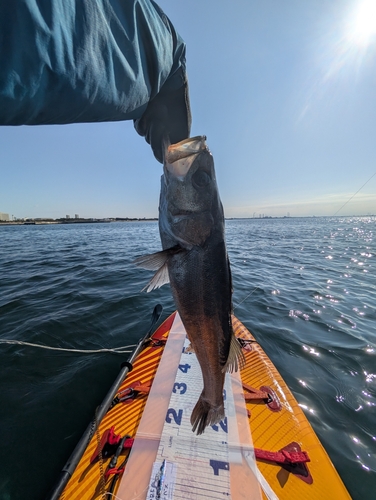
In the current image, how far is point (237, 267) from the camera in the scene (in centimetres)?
1416

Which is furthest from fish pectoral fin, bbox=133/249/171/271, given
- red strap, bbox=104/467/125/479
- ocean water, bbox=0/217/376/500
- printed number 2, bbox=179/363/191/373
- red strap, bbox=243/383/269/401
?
ocean water, bbox=0/217/376/500

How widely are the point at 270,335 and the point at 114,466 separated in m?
5.11

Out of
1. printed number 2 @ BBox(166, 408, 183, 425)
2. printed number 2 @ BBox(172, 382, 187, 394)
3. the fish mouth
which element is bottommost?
printed number 2 @ BBox(166, 408, 183, 425)

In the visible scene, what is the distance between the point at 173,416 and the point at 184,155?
12.0ft

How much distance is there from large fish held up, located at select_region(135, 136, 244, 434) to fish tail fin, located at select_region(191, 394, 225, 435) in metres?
0.65

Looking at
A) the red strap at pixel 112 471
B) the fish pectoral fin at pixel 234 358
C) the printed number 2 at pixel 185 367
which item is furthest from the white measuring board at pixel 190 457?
the fish pectoral fin at pixel 234 358

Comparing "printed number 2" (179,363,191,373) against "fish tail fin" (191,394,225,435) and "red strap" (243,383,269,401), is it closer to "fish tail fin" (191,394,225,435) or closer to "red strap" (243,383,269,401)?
"red strap" (243,383,269,401)

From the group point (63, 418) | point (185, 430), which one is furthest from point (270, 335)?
point (63, 418)

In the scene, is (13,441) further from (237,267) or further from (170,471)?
(237,267)

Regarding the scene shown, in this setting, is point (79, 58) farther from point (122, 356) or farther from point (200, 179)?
point (122, 356)

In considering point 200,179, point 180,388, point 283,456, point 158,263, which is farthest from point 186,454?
point 200,179

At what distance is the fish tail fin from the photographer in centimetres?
227

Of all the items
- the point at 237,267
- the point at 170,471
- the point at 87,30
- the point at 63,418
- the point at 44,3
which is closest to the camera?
the point at 44,3

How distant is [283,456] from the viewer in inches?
114
